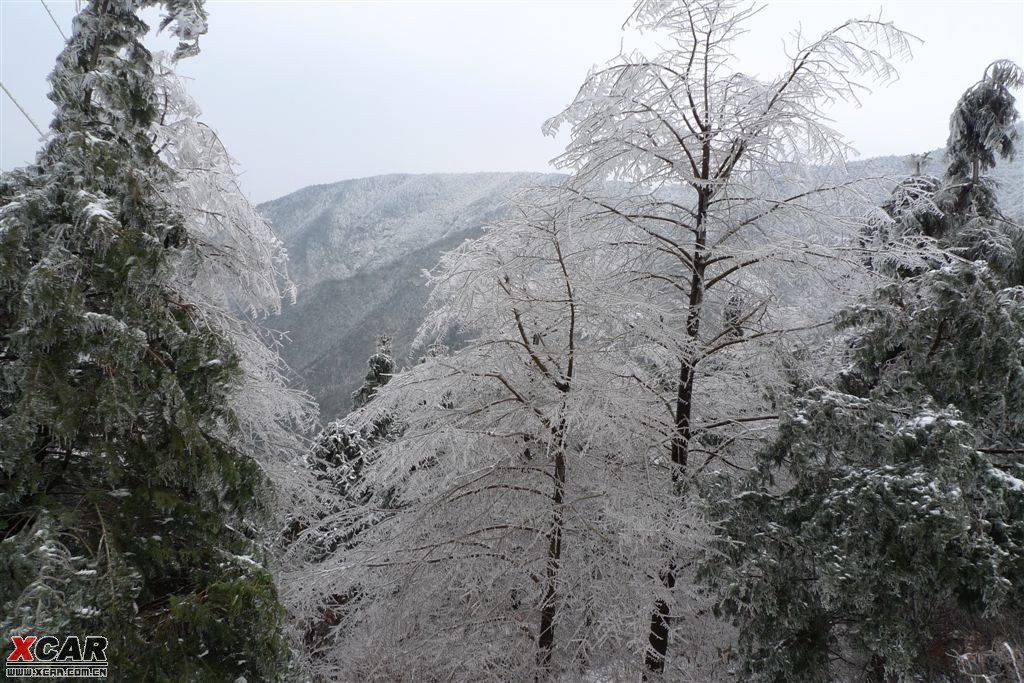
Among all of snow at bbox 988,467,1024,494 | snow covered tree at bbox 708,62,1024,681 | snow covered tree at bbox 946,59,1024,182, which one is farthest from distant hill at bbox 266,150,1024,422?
snow at bbox 988,467,1024,494

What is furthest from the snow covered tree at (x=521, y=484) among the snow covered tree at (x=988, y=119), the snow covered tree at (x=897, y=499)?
the snow covered tree at (x=988, y=119)

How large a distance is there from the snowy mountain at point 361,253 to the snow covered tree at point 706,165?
4258 centimetres

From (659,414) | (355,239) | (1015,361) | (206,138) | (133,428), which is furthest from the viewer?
(355,239)

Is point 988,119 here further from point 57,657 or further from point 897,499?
point 57,657

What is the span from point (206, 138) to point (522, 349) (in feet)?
12.9

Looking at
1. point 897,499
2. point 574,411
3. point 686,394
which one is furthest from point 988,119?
point 574,411

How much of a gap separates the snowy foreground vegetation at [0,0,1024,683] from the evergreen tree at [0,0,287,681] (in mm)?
25

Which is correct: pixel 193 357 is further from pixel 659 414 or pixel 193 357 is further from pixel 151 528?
pixel 659 414

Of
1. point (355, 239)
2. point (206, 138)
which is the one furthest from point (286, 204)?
point (206, 138)

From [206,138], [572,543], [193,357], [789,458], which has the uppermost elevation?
[206,138]

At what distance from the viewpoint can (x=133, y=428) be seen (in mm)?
4535

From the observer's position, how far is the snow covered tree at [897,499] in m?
4.58

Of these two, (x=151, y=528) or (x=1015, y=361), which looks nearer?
(x=151, y=528)

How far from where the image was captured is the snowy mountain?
5656cm
